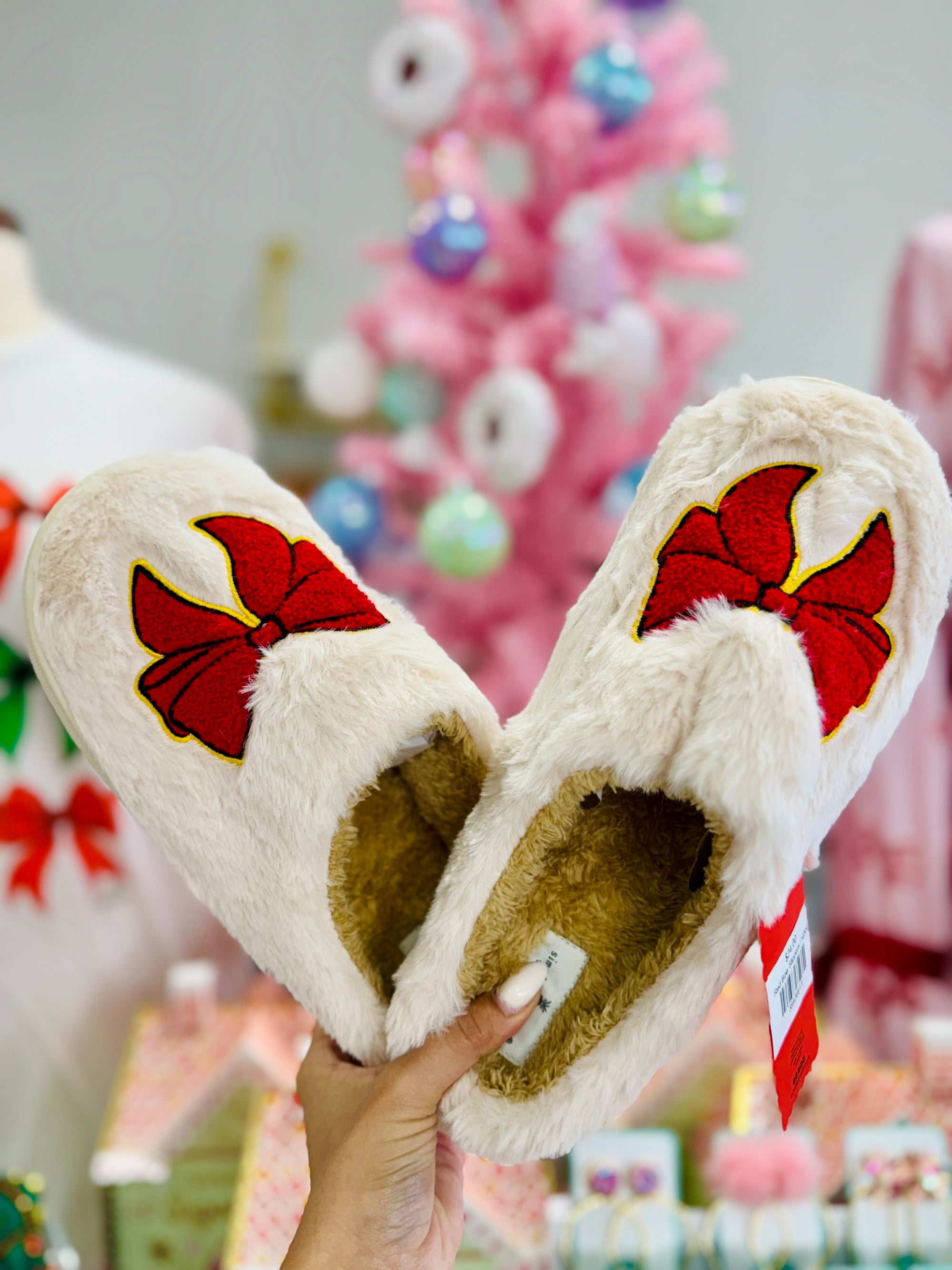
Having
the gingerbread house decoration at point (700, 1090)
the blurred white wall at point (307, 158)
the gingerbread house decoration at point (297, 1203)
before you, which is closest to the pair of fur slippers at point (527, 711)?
the gingerbread house decoration at point (297, 1203)

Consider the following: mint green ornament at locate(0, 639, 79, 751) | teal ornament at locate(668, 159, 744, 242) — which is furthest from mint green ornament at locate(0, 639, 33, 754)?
teal ornament at locate(668, 159, 744, 242)

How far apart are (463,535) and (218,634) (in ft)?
1.95

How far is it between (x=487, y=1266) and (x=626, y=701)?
1.90 feet

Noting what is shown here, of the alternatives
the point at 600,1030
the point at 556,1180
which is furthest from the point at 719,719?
the point at 556,1180

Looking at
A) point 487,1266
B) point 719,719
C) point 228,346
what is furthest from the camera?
point 228,346

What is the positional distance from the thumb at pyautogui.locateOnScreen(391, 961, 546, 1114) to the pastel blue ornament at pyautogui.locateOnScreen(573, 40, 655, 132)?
0.96m

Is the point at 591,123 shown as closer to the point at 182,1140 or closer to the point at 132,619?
the point at 132,619

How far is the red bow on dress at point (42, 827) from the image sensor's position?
3.34 feet

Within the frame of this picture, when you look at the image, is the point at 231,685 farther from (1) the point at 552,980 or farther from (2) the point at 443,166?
(2) the point at 443,166

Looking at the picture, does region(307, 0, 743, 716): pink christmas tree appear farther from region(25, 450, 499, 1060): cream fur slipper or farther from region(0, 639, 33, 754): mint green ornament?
region(25, 450, 499, 1060): cream fur slipper

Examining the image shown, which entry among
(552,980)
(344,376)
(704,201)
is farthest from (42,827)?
(704,201)

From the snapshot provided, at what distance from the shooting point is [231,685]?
48cm

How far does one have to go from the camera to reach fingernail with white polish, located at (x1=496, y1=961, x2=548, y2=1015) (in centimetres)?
48

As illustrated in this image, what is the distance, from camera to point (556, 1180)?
3.05 feet
